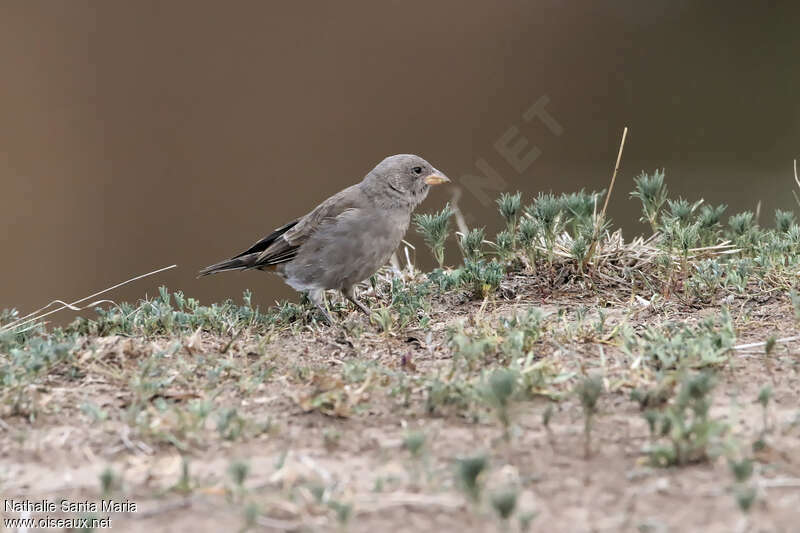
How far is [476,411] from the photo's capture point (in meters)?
2.90

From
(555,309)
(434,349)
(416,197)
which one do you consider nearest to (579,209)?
(555,309)

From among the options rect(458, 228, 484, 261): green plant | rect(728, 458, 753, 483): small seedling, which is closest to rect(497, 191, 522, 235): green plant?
rect(458, 228, 484, 261): green plant

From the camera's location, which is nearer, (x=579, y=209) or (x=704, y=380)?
(x=704, y=380)

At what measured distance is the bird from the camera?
4672mm

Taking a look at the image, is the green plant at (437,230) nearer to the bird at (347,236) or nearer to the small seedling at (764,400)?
the bird at (347,236)

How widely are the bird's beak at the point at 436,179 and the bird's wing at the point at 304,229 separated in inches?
15.9

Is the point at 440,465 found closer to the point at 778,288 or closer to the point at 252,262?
the point at 778,288

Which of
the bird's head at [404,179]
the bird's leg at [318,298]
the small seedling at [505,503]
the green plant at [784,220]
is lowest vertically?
the small seedling at [505,503]

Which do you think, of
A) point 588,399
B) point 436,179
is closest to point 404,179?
point 436,179

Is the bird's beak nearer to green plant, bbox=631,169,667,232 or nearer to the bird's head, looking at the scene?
the bird's head

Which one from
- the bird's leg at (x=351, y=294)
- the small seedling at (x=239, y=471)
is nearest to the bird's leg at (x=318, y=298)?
the bird's leg at (x=351, y=294)

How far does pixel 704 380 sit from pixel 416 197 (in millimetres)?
2686

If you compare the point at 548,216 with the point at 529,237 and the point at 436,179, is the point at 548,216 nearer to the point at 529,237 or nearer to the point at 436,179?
the point at 529,237

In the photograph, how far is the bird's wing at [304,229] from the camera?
4910mm
